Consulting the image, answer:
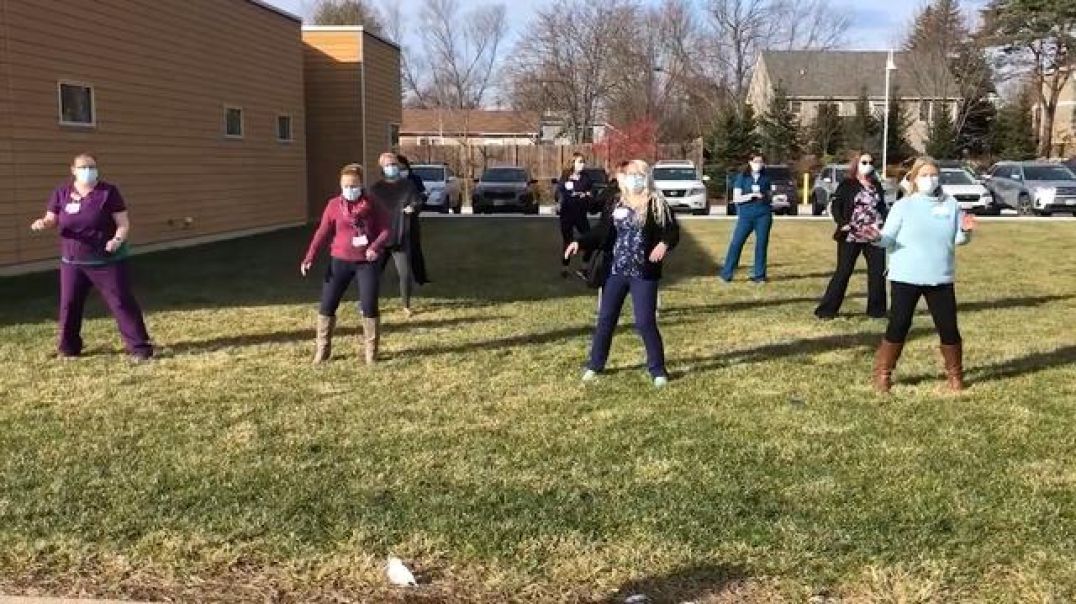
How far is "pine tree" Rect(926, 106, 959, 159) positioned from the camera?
5478cm

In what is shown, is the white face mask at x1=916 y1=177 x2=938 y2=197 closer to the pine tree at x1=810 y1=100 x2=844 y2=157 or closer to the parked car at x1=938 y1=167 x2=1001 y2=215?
the parked car at x1=938 y1=167 x2=1001 y2=215

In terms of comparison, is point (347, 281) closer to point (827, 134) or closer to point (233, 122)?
point (233, 122)

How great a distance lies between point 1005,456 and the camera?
17.3 feet

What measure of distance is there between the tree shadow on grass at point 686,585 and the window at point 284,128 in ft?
70.2

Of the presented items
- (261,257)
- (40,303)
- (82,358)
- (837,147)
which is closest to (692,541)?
(82,358)

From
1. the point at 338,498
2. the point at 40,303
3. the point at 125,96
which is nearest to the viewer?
the point at 338,498

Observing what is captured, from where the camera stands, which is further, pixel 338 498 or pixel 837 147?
pixel 837 147

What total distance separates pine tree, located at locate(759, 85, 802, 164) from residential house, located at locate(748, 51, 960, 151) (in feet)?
31.6

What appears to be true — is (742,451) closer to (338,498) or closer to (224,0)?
(338,498)

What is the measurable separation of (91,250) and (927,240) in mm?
6168

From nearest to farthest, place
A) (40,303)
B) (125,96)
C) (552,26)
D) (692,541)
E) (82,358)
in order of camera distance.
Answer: (692,541) < (82,358) < (40,303) < (125,96) < (552,26)

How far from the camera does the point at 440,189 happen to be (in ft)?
104

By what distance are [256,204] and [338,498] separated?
18.6 meters

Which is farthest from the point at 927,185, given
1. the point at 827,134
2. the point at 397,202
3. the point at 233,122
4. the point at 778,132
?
the point at 827,134
